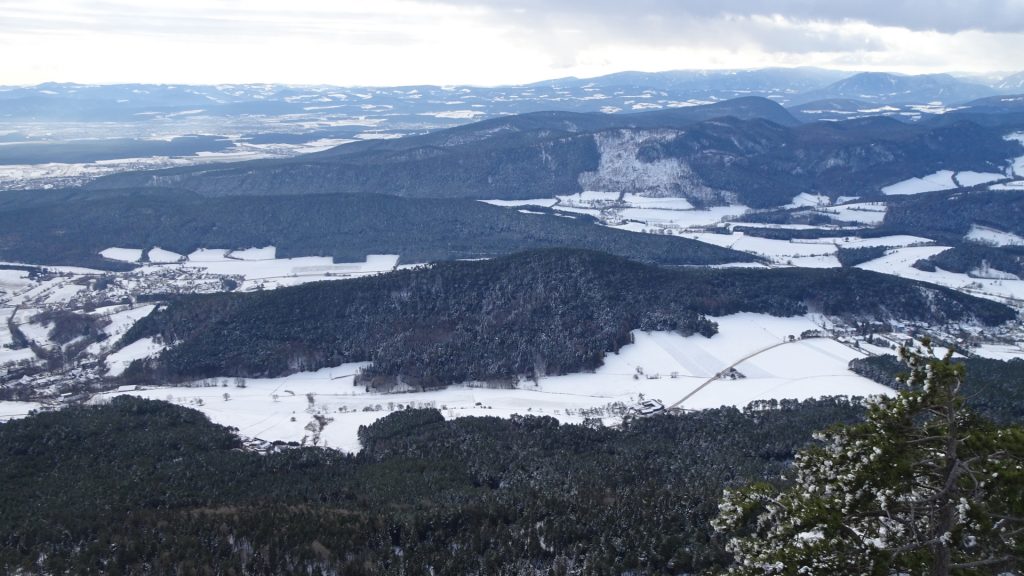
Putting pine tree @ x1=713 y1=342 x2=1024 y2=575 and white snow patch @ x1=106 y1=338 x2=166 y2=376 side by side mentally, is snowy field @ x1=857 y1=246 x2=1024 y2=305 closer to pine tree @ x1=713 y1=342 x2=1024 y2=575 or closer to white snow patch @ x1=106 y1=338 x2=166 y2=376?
white snow patch @ x1=106 y1=338 x2=166 y2=376

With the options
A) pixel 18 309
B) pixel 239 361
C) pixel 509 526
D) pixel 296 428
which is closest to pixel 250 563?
pixel 509 526

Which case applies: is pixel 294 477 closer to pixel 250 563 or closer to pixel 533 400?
pixel 250 563

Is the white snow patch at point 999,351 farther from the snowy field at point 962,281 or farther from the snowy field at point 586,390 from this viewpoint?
the snowy field at point 962,281

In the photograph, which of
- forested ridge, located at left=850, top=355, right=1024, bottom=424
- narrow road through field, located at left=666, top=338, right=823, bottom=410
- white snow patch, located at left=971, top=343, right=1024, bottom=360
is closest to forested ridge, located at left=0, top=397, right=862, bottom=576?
narrow road through field, located at left=666, top=338, right=823, bottom=410

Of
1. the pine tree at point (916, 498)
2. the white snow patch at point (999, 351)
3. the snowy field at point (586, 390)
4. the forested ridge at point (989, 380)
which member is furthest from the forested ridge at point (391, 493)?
the white snow patch at point (999, 351)

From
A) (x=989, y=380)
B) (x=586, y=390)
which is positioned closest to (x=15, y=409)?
(x=586, y=390)

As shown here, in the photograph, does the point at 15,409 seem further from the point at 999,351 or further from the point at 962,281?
the point at 962,281

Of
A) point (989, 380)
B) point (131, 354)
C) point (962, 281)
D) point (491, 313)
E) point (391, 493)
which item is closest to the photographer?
point (391, 493)
